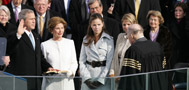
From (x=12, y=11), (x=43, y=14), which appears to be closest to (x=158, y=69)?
(x=43, y=14)

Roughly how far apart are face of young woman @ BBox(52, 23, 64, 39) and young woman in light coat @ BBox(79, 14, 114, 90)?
49cm

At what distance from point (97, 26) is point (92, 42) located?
12.5 inches

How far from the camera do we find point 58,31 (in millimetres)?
9367

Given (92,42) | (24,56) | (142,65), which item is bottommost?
(142,65)

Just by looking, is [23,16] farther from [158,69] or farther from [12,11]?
[158,69]

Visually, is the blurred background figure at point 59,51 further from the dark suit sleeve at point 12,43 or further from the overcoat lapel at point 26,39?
the dark suit sleeve at point 12,43

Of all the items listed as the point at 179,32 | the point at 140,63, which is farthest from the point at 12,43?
the point at 179,32

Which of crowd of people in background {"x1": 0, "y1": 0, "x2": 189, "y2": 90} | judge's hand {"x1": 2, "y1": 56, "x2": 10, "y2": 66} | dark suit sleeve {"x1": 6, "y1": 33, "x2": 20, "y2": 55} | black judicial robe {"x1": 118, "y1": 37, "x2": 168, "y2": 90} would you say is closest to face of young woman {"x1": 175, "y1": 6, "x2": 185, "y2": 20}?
crowd of people in background {"x1": 0, "y1": 0, "x2": 189, "y2": 90}

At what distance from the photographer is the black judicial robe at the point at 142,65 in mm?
8008

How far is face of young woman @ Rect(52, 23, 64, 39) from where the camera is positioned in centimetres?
937

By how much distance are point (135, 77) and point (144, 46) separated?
2.50ft

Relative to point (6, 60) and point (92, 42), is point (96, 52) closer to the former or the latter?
point (92, 42)

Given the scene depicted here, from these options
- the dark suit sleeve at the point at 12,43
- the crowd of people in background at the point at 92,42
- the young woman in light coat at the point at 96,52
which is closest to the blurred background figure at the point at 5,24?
the crowd of people in background at the point at 92,42

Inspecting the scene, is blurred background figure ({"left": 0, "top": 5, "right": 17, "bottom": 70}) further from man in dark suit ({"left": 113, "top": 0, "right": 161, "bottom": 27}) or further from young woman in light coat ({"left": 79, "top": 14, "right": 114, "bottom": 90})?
man in dark suit ({"left": 113, "top": 0, "right": 161, "bottom": 27})
